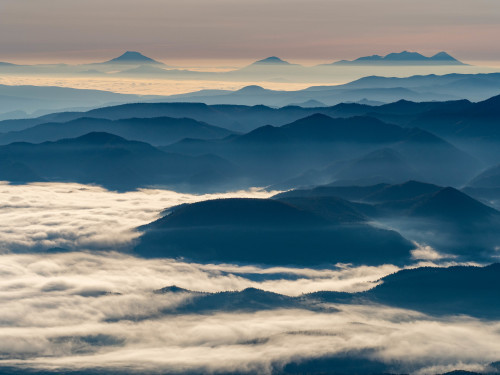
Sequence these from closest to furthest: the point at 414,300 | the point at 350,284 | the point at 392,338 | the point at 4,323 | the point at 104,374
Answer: the point at 104,374
the point at 392,338
the point at 4,323
the point at 414,300
the point at 350,284

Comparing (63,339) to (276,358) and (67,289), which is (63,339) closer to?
(67,289)

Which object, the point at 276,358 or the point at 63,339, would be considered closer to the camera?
the point at 276,358

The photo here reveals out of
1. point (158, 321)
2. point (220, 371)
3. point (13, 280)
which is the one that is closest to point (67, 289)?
point (13, 280)

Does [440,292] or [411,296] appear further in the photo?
[440,292]

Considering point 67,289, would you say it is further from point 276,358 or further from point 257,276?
point 276,358

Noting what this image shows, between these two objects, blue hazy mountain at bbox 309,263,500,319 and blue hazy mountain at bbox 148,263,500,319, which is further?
blue hazy mountain at bbox 309,263,500,319

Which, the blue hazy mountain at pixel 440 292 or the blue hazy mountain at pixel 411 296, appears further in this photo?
the blue hazy mountain at pixel 440 292

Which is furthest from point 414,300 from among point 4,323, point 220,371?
point 4,323

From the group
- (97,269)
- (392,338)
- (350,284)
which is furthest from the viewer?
(97,269)

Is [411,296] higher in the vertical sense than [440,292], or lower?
lower
